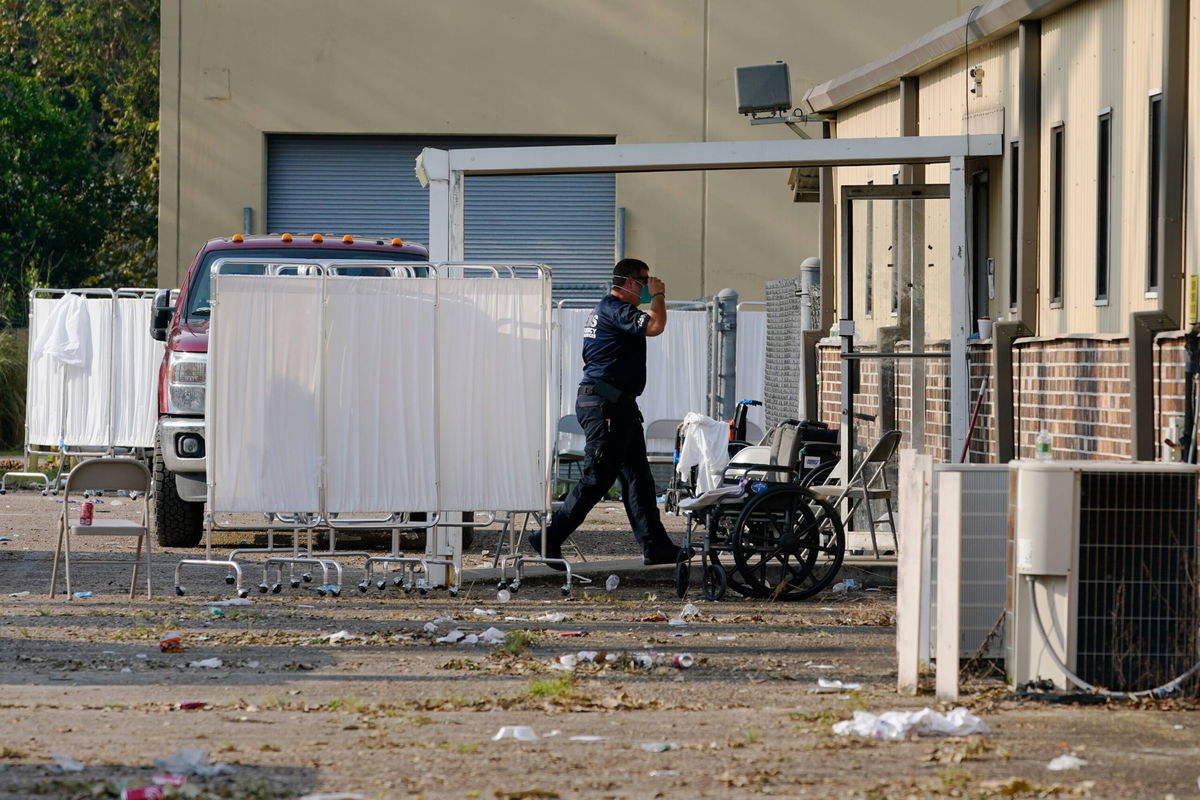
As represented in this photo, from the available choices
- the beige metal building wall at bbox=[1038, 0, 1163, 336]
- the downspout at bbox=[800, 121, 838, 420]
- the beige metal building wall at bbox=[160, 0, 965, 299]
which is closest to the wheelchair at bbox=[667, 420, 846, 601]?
the beige metal building wall at bbox=[1038, 0, 1163, 336]

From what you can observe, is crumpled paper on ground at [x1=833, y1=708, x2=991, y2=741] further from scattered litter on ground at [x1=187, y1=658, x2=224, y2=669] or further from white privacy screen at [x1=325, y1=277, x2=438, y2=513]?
white privacy screen at [x1=325, y1=277, x2=438, y2=513]

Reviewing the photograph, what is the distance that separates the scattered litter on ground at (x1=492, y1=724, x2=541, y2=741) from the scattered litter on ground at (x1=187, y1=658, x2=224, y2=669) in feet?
7.45

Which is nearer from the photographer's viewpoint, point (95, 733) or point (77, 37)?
point (95, 733)

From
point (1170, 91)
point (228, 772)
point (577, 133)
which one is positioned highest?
point (577, 133)

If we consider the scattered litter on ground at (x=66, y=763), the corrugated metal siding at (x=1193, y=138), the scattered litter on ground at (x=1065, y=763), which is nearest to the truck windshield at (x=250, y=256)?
the corrugated metal siding at (x=1193, y=138)

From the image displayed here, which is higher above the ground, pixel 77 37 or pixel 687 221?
pixel 77 37

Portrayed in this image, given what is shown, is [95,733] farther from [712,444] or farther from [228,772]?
[712,444]

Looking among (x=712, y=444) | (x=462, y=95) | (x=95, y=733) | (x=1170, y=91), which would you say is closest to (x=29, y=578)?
(x=712, y=444)

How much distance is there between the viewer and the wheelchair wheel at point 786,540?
455 inches

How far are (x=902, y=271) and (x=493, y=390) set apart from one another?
416 cm

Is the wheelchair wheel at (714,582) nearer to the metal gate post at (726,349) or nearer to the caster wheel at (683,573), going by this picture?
the caster wheel at (683,573)

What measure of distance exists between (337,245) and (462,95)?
35.3 feet

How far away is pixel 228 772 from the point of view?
241 inches

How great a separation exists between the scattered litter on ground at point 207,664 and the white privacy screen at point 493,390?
311 cm
